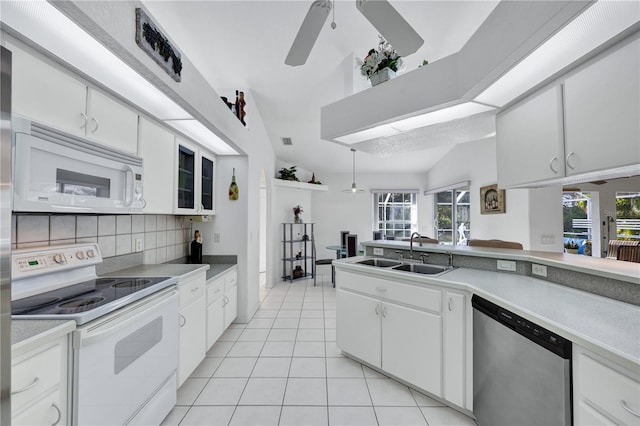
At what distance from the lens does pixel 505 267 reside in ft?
6.66

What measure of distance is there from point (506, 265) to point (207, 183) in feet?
9.92

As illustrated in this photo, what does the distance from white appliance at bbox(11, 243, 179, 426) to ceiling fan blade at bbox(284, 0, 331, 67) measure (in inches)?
67.0

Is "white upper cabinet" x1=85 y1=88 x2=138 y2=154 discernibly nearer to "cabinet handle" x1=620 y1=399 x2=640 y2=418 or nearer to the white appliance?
the white appliance

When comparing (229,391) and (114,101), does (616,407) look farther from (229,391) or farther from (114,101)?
(114,101)

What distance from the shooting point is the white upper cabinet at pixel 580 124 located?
1.18 m

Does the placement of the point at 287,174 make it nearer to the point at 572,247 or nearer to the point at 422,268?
the point at 422,268

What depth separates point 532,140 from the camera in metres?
1.71

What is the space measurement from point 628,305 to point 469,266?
977mm

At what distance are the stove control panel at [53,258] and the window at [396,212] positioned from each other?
5632 millimetres

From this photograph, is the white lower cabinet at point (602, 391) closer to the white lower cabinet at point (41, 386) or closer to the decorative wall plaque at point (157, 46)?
the white lower cabinet at point (41, 386)

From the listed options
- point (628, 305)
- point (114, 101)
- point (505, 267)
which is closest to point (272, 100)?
point (114, 101)

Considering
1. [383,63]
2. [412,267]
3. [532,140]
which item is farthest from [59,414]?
[383,63]

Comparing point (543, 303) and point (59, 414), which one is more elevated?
point (543, 303)

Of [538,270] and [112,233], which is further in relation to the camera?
[112,233]
